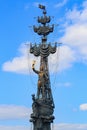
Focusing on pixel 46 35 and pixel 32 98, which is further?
pixel 46 35

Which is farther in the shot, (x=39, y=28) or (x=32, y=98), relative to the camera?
(x=39, y=28)

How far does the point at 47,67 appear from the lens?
2442 inches

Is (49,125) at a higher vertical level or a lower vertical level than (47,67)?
lower

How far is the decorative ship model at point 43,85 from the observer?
5975 cm

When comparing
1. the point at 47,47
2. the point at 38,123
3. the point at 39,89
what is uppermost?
the point at 47,47

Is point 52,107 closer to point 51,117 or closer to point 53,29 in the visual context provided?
point 51,117

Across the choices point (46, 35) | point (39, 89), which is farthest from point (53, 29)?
point (39, 89)

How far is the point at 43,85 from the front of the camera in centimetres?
6103

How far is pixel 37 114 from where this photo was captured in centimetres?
5969

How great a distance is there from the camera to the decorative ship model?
59.8 metres

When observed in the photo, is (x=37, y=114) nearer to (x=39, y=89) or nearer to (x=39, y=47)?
(x=39, y=89)

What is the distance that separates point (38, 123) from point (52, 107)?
244 cm

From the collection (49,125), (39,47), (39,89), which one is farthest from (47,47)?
(49,125)

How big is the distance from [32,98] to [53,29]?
335 inches
